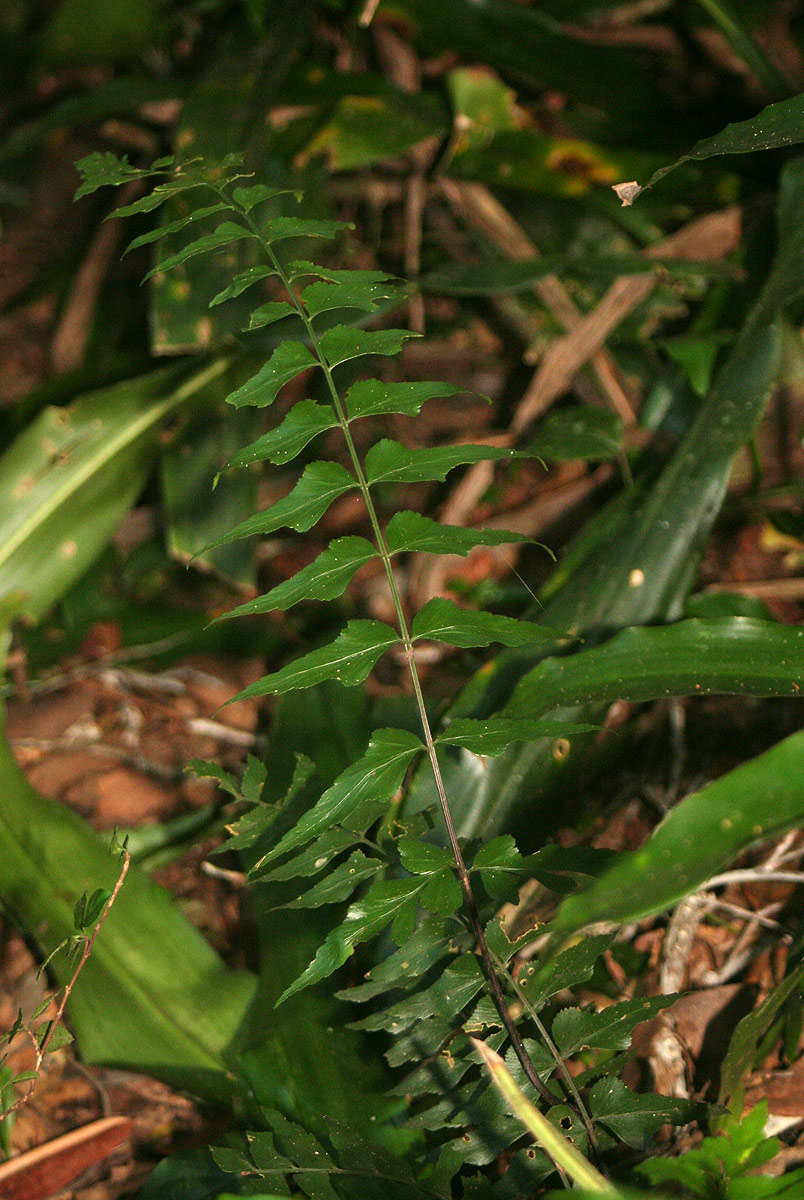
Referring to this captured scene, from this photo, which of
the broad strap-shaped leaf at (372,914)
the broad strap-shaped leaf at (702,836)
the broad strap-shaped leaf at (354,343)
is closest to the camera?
the broad strap-shaped leaf at (702,836)

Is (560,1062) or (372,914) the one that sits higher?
(372,914)

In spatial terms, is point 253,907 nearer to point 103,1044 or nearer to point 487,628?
point 103,1044

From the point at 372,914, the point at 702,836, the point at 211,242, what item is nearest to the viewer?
the point at 702,836

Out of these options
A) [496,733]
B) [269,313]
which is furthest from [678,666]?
[269,313]

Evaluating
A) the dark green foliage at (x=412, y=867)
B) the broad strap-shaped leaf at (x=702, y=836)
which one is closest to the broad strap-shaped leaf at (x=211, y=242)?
the dark green foliage at (x=412, y=867)

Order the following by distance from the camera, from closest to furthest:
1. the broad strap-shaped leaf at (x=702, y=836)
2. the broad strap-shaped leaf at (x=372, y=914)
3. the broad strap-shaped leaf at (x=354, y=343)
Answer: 1. the broad strap-shaped leaf at (x=702, y=836)
2. the broad strap-shaped leaf at (x=372, y=914)
3. the broad strap-shaped leaf at (x=354, y=343)

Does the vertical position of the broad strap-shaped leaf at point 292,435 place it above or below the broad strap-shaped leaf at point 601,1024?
above

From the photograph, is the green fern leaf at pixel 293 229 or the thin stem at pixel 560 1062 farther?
the green fern leaf at pixel 293 229

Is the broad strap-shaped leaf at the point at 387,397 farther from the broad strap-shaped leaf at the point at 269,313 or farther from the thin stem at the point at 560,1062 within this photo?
the thin stem at the point at 560,1062

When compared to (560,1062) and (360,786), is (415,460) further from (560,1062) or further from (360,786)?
(560,1062)
